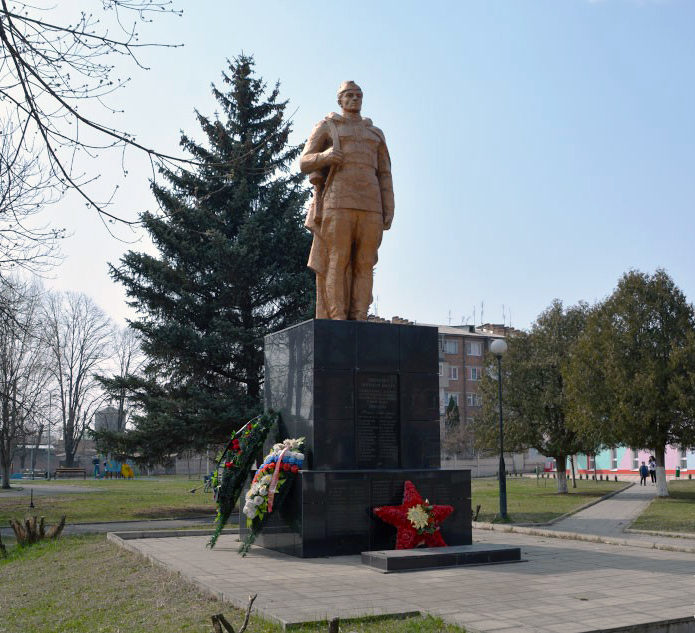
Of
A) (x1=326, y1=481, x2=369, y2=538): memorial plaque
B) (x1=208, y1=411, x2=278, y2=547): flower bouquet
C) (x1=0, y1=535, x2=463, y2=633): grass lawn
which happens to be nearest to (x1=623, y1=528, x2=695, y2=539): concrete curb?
(x1=326, y1=481, x2=369, y2=538): memorial plaque

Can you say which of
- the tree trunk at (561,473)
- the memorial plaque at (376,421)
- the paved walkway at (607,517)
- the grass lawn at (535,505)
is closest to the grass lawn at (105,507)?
the grass lawn at (535,505)

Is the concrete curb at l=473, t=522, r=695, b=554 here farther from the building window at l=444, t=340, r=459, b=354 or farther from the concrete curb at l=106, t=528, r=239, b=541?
the building window at l=444, t=340, r=459, b=354

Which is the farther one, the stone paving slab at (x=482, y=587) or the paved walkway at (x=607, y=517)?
the paved walkway at (x=607, y=517)

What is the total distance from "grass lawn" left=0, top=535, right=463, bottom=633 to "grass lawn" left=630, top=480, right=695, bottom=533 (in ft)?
Answer: 32.2

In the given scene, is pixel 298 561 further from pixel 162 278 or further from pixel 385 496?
pixel 162 278

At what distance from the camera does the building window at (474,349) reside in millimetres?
65812

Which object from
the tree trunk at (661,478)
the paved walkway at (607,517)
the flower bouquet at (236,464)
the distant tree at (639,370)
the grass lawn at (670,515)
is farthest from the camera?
the tree trunk at (661,478)

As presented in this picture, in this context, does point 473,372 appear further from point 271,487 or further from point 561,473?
point 271,487

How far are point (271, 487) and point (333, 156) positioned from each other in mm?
4465

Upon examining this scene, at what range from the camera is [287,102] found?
80.1ft

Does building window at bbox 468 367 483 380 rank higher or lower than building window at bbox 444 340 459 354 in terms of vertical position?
lower

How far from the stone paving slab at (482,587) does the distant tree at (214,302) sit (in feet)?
36.2

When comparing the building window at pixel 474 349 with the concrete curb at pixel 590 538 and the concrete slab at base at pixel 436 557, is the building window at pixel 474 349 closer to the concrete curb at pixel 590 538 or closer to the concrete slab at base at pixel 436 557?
the concrete curb at pixel 590 538

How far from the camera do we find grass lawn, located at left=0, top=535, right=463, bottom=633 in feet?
19.8
